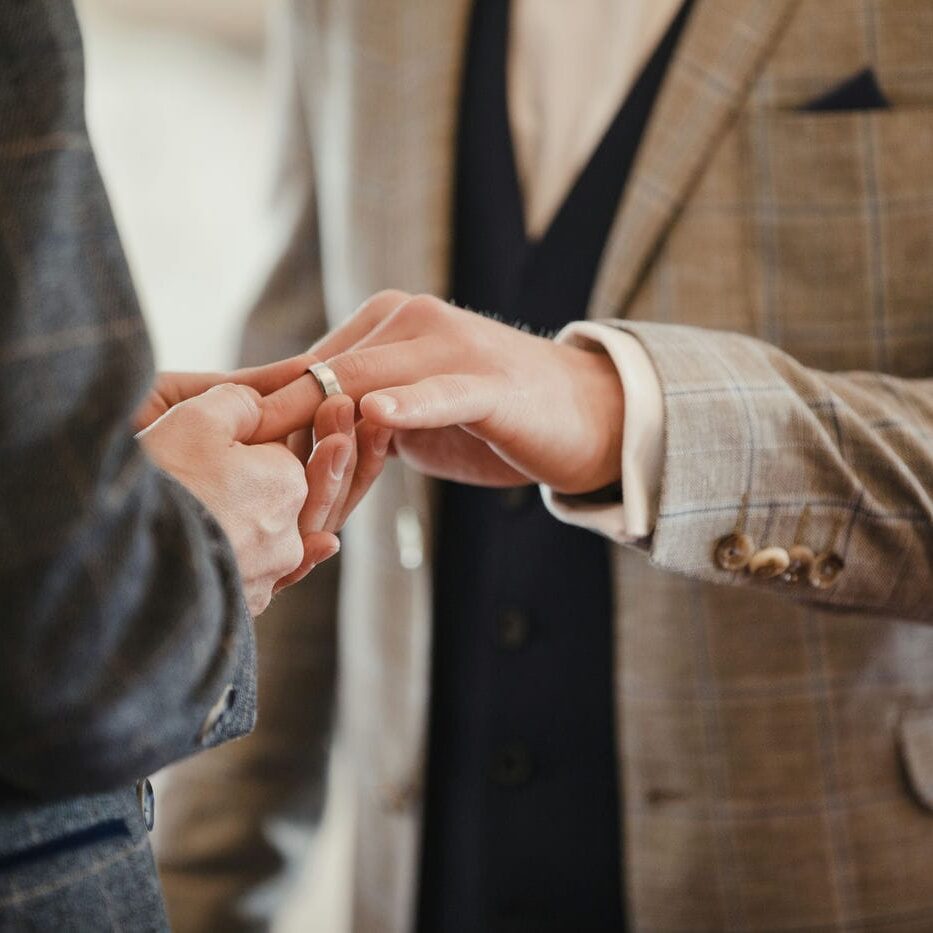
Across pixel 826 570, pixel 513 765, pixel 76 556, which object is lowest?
pixel 513 765

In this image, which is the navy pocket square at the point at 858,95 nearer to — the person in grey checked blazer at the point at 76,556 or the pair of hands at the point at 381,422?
the pair of hands at the point at 381,422

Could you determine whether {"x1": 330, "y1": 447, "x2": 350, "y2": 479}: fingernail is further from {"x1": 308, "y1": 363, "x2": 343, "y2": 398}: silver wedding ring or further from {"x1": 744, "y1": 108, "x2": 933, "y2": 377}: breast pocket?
{"x1": 744, "y1": 108, "x2": 933, "y2": 377}: breast pocket

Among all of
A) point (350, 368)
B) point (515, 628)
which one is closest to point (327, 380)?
point (350, 368)

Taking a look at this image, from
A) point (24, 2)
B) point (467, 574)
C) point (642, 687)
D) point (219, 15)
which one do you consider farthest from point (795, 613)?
point (219, 15)

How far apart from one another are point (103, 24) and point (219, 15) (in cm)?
19

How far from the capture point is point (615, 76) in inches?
33.8

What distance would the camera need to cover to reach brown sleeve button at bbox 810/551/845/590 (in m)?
0.63

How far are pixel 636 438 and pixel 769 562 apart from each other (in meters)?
0.11

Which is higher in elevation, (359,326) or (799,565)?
(359,326)

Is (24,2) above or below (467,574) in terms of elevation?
above

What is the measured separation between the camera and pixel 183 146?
1.82 m

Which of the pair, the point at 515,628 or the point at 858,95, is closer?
the point at 858,95

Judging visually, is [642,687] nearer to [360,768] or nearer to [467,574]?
[467,574]

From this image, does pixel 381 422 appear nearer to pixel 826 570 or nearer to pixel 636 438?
pixel 636 438
